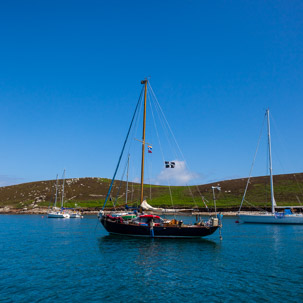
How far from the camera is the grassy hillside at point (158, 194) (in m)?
109

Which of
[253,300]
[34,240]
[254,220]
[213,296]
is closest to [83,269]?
[213,296]

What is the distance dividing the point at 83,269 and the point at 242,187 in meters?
118

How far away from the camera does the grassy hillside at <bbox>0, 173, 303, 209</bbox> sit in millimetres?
109312

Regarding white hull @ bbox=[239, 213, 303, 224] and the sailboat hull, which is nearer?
the sailboat hull

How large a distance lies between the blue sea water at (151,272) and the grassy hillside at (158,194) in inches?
2571

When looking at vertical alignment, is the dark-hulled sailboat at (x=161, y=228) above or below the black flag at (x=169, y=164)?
below

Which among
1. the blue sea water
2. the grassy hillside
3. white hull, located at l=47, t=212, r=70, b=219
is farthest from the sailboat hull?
white hull, located at l=47, t=212, r=70, b=219

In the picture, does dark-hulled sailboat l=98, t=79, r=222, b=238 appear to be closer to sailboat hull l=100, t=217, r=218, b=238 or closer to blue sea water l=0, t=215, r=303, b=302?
sailboat hull l=100, t=217, r=218, b=238

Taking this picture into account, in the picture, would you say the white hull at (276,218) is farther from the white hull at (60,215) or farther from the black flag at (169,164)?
the white hull at (60,215)

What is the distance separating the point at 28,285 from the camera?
20.5 m

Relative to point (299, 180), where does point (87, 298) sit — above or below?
below

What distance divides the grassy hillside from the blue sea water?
65.3m

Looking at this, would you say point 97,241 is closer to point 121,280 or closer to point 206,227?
point 206,227

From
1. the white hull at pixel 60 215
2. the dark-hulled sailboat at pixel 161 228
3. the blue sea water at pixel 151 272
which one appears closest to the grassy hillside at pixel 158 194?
the white hull at pixel 60 215
